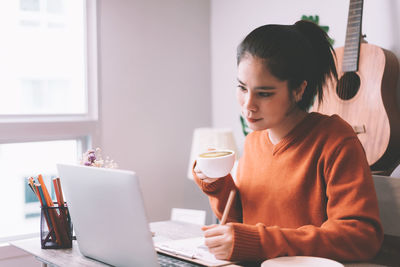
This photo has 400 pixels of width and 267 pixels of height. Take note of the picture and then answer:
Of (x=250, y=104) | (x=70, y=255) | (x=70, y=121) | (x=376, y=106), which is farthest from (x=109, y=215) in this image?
(x=70, y=121)

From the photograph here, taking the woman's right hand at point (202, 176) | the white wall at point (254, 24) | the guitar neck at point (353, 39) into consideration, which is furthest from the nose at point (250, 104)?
the white wall at point (254, 24)

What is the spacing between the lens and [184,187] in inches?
124

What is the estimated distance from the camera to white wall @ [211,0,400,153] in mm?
2248

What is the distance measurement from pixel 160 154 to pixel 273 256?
2.06 m

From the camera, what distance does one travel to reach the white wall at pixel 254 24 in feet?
7.38

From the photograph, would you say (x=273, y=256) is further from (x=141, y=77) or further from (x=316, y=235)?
(x=141, y=77)

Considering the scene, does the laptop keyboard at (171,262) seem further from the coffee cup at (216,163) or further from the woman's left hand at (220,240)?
the coffee cup at (216,163)

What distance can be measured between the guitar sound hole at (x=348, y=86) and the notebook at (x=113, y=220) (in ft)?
3.94

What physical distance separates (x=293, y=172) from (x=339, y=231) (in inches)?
8.8

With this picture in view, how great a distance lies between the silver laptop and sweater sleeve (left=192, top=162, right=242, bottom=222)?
30cm

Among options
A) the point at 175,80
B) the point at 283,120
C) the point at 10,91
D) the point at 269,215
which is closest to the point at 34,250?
the point at 269,215

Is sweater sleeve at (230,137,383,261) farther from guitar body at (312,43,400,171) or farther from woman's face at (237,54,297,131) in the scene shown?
guitar body at (312,43,400,171)

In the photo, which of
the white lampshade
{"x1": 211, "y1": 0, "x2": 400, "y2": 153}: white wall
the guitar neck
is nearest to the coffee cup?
the guitar neck

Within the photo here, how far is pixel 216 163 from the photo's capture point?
1140 millimetres
